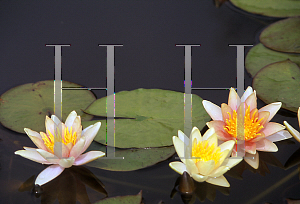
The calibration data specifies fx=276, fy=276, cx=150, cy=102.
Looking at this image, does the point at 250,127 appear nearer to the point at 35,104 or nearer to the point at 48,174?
the point at 48,174

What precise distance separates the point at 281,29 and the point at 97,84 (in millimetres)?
1597

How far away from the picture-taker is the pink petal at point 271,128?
4.74 feet

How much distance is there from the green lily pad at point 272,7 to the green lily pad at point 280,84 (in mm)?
765

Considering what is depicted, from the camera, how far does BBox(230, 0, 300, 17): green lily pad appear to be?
2510 millimetres

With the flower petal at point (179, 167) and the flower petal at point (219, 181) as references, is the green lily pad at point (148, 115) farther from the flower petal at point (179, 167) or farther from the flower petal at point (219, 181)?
the flower petal at point (219, 181)

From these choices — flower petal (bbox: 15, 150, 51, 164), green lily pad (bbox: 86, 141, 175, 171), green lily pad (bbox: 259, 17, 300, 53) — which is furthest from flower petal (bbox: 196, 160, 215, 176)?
green lily pad (bbox: 259, 17, 300, 53)

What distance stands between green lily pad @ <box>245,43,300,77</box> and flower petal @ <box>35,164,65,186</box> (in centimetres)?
142

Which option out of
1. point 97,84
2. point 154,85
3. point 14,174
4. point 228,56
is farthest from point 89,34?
point 14,174

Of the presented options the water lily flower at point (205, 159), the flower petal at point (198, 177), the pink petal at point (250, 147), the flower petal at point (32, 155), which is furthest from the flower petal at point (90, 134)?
the pink petal at point (250, 147)

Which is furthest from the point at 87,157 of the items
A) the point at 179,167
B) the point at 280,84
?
the point at 280,84

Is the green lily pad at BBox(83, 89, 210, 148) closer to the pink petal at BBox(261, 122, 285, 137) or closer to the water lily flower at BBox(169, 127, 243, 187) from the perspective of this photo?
the water lily flower at BBox(169, 127, 243, 187)

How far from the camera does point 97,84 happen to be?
6.41 feet

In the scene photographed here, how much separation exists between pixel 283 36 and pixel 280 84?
626 mm

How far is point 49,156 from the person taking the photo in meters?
1.30
